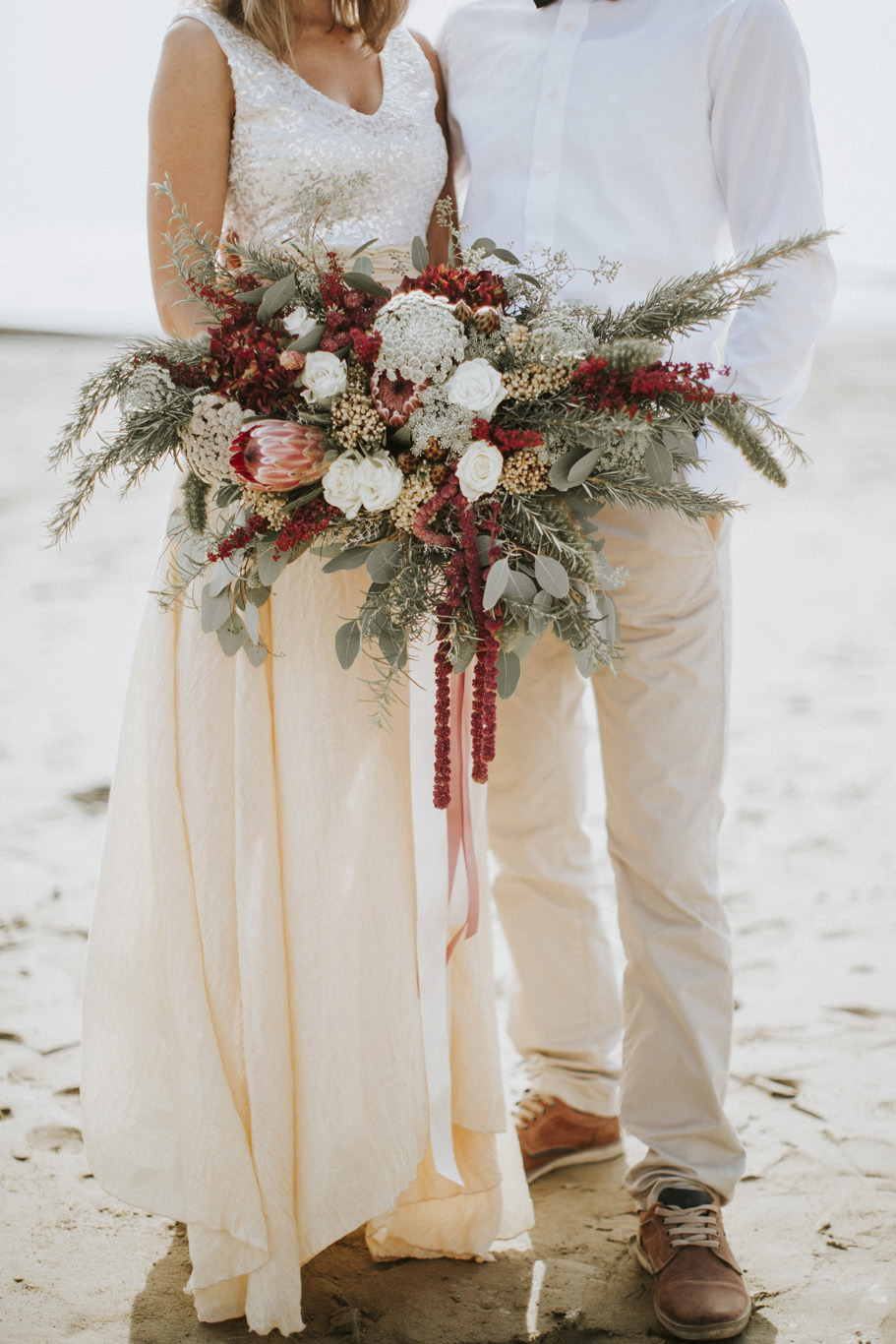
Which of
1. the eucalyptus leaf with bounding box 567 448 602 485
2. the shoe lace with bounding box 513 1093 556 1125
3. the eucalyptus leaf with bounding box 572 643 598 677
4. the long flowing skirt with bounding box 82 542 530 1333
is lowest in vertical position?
the shoe lace with bounding box 513 1093 556 1125

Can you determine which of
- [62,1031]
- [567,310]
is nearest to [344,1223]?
[62,1031]

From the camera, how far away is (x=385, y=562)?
5.09 ft

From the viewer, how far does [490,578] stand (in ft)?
4.76

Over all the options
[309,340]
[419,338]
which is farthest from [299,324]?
[419,338]

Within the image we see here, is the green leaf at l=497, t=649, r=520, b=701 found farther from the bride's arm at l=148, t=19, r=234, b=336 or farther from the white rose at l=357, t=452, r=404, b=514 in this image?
the bride's arm at l=148, t=19, r=234, b=336

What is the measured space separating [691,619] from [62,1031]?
186 cm

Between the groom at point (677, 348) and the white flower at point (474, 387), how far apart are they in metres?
0.56

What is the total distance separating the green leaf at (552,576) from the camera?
4.89 feet

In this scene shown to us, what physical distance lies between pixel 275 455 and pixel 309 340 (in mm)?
192

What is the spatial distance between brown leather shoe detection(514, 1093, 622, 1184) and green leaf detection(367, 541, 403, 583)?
4.63 feet

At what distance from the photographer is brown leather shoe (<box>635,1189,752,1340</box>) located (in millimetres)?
1883

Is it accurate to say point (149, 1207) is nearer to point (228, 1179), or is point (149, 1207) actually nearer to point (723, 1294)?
point (228, 1179)

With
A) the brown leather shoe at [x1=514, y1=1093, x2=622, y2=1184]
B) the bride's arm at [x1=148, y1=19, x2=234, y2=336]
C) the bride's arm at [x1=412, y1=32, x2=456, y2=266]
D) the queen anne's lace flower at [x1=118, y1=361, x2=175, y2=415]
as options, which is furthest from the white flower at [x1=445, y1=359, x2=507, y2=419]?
the brown leather shoe at [x1=514, y1=1093, x2=622, y2=1184]

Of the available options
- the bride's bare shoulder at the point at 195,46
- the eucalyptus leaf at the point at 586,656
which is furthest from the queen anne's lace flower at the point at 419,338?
the bride's bare shoulder at the point at 195,46
